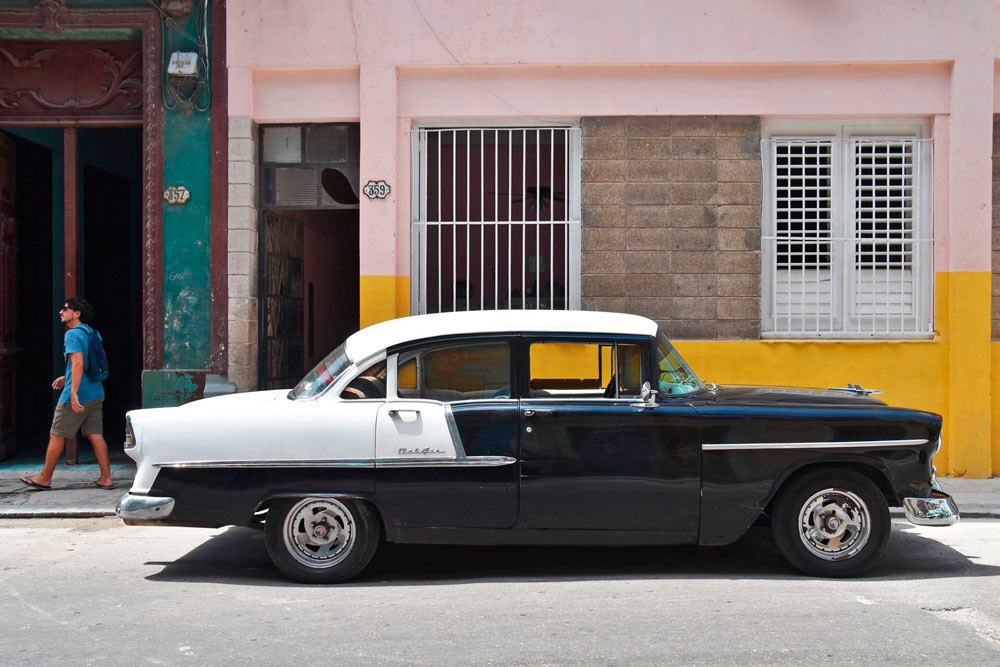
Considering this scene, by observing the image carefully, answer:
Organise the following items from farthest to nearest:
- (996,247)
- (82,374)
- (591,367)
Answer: (996,247) → (82,374) → (591,367)

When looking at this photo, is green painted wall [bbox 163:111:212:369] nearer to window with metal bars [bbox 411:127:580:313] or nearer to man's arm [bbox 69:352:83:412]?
man's arm [bbox 69:352:83:412]

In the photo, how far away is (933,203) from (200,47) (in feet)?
25.6

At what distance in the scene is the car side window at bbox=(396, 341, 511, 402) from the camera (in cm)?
605

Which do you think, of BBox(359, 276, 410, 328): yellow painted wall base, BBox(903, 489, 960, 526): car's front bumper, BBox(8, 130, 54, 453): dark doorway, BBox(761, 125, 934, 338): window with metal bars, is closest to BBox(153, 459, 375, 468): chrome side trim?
BBox(903, 489, 960, 526): car's front bumper

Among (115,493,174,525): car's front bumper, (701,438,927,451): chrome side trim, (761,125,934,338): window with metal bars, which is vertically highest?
(761,125,934,338): window with metal bars

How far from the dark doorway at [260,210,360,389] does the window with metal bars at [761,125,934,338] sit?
5314mm

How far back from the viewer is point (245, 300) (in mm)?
10211

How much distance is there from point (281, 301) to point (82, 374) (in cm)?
258

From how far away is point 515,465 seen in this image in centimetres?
591

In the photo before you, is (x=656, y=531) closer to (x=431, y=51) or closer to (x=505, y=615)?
(x=505, y=615)

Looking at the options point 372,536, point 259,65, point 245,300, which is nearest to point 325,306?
point 245,300

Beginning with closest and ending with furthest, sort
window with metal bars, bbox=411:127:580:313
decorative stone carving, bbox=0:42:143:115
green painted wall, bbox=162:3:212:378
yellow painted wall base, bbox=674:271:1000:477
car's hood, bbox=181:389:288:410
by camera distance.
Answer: car's hood, bbox=181:389:288:410 → yellow painted wall base, bbox=674:271:1000:477 → green painted wall, bbox=162:3:212:378 → window with metal bars, bbox=411:127:580:313 → decorative stone carving, bbox=0:42:143:115

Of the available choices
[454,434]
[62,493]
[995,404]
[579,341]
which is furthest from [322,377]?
[995,404]

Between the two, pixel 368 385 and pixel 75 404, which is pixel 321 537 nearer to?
pixel 368 385
